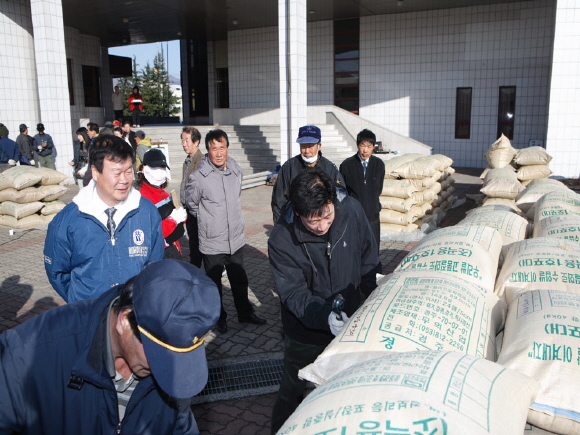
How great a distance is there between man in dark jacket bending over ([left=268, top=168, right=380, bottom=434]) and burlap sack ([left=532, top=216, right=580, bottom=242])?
5.03 ft

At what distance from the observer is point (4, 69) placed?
14.0 meters

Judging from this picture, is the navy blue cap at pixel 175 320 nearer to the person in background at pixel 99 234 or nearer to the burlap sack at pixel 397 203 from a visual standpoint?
the person in background at pixel 99 234

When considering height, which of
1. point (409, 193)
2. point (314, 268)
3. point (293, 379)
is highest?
point (314, 268)

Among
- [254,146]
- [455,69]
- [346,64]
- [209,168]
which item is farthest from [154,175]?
[346,64]

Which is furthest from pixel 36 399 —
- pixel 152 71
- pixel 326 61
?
pixel 152 71

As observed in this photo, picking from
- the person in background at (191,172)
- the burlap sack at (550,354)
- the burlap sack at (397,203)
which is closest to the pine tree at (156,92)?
the burlap sack at (397,203)

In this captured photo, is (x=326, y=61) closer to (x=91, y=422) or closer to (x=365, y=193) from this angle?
(x=365, y=193)

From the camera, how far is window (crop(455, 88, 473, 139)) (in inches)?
659

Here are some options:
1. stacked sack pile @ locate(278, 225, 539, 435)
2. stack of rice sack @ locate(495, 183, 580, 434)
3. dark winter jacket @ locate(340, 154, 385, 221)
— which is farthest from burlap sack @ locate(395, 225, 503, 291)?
dark winter jacket @ locate(340, 154, 385, 221)

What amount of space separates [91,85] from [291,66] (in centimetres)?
1160

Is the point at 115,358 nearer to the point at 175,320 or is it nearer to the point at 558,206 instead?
the point at 175,320

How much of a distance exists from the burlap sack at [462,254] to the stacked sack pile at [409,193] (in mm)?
4254

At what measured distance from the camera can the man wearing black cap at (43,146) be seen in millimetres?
12719

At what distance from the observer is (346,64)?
1816 centimetres
